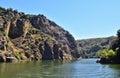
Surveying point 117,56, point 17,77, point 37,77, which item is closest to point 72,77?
point 37,77

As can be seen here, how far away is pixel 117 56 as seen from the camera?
182 meters

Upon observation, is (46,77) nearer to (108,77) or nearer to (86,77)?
(86,77)

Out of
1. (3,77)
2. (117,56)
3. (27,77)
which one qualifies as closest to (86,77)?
(27,77)

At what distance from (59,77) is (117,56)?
9262 cm

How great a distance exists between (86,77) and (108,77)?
7183 millimetres

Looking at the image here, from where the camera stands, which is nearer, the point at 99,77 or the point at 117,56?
the point at 99,77

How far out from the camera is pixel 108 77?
96250mm

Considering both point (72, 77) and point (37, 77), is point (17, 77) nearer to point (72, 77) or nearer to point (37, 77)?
point (37, 77)

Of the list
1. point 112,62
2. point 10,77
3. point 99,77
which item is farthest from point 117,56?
point 10,77

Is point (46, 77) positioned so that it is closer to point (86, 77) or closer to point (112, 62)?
point (86, 77)

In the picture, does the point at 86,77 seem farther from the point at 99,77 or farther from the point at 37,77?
the point at 37,77

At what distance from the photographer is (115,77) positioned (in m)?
95.3

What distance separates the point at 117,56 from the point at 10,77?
328 ft

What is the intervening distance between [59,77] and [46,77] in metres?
4.46
